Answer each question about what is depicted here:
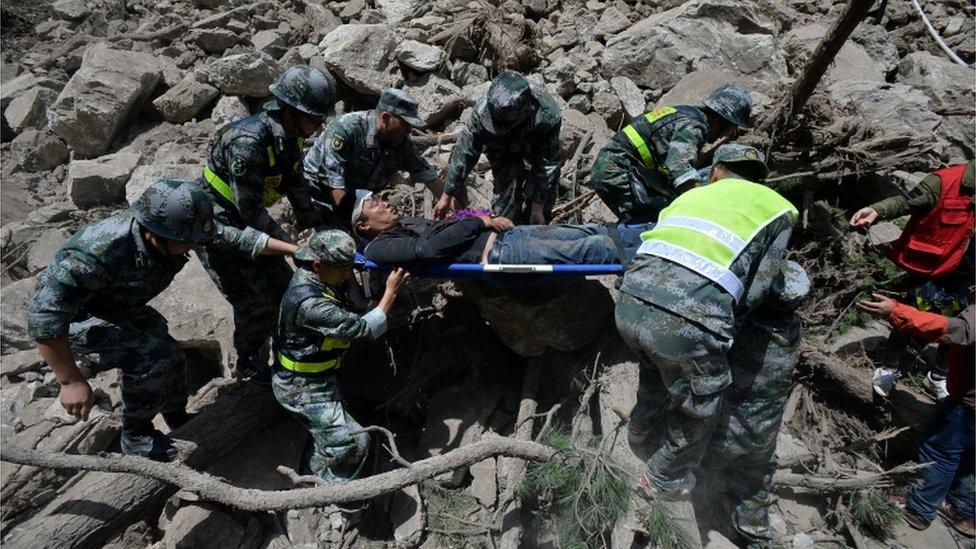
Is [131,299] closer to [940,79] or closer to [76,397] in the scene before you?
[76,397]

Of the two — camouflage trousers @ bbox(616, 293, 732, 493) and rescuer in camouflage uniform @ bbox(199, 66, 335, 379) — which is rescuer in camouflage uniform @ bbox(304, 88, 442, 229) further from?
camouflage trousers @ bbox(616, 293, 732, 493)

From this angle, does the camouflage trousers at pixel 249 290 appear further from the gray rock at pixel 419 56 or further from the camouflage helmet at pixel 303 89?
the gray rock at pixel 419 56

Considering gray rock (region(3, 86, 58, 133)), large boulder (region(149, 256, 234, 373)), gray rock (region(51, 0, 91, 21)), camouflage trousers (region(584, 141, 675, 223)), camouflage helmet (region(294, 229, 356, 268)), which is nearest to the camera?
camouflage helmet (region(294, 229, 356, 268))

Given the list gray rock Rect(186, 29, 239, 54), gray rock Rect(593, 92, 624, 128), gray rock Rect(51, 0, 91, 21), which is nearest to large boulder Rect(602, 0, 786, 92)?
gray rock Rect(593, 92, 624, 128)

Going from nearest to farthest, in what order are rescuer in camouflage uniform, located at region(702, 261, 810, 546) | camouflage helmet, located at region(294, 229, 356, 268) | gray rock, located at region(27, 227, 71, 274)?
rescuer in camouflage uniform, located at region(702, 261, 810, 546) → camouflage helmet, located at region(294, 229, 356, 268) → gray rock, located at region(27, 227, 71, 274)

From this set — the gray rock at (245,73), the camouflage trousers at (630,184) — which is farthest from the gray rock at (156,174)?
the camouflage trousers at (630,184)

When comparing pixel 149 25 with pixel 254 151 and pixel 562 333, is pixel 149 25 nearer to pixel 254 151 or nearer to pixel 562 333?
pixel 254 151

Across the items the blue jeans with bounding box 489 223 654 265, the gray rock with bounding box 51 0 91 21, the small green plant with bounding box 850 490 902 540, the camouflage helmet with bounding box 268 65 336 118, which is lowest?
the small green plant with bounding box 850 490 902 540

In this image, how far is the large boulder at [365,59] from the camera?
19.7ft

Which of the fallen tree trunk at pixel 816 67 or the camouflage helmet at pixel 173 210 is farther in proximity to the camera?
the fallen tree trunk at pixel 816 67

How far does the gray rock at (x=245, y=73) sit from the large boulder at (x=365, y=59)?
659mm

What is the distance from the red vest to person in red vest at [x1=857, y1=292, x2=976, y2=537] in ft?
0.93

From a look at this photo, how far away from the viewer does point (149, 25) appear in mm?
7711

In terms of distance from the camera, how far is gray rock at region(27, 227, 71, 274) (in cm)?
532
